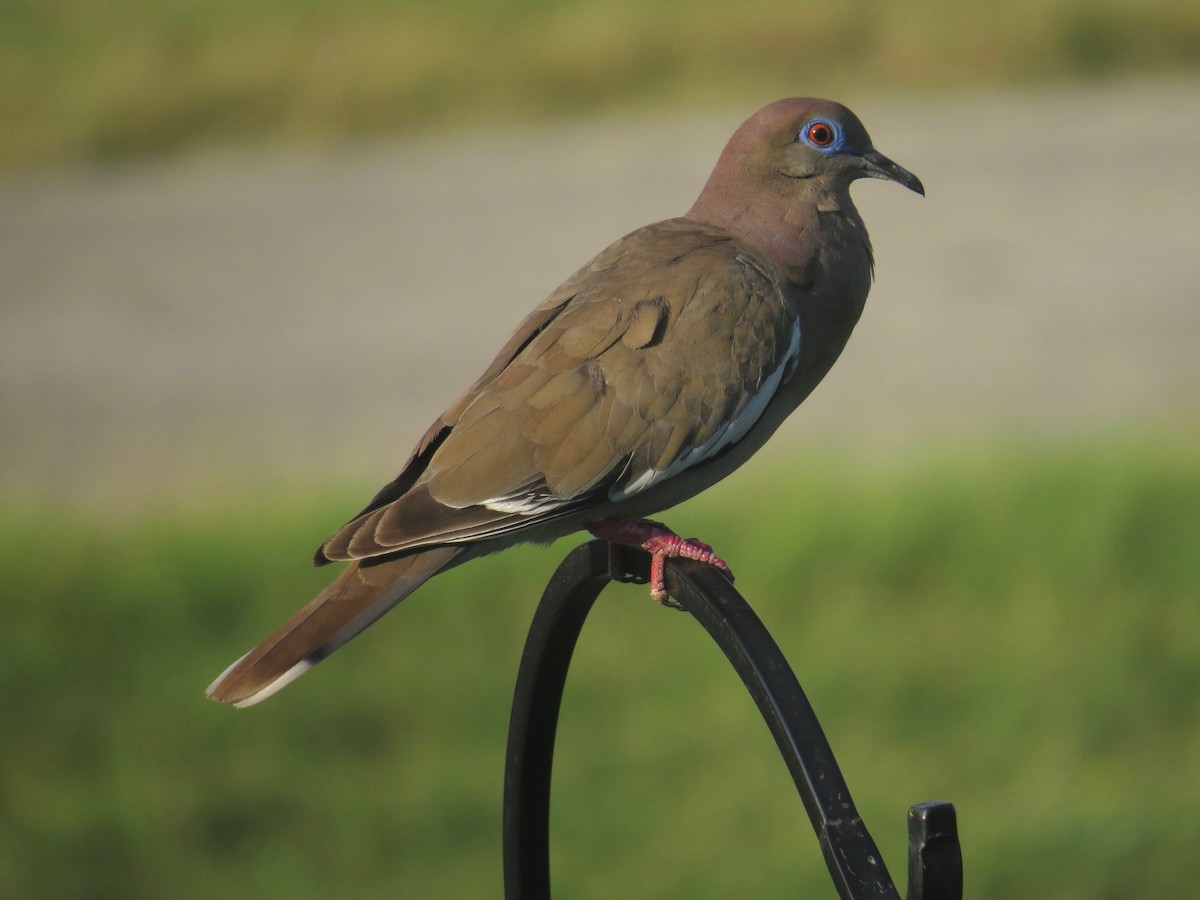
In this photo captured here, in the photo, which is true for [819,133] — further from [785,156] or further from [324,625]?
[324,625]

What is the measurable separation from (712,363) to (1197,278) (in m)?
6.61

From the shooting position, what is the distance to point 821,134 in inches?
120

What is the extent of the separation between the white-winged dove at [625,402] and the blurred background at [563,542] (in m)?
1.56

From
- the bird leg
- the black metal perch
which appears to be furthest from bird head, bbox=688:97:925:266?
the black metal perch

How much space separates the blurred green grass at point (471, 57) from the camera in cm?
1230

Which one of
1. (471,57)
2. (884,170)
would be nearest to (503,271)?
(471,57)

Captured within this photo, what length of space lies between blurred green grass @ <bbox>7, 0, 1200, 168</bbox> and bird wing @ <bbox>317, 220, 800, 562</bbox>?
30.7 ft

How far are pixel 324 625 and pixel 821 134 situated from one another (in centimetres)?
133

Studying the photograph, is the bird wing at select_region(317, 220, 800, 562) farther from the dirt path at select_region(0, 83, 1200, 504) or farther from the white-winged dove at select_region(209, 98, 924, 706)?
the dirt path at select_region(0, 83, 1200, 504)

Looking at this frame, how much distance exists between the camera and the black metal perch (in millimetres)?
1793

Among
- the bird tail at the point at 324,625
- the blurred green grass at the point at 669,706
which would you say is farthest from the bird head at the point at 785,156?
the blurred green grass at the point at 669,706

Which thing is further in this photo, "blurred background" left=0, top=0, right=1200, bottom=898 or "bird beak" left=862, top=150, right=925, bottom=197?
"blurred background" left=0, top=0, right=1200, bottom=898

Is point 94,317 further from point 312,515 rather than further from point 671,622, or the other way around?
point 671,622

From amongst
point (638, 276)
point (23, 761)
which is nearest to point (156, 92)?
point (23, 761)
